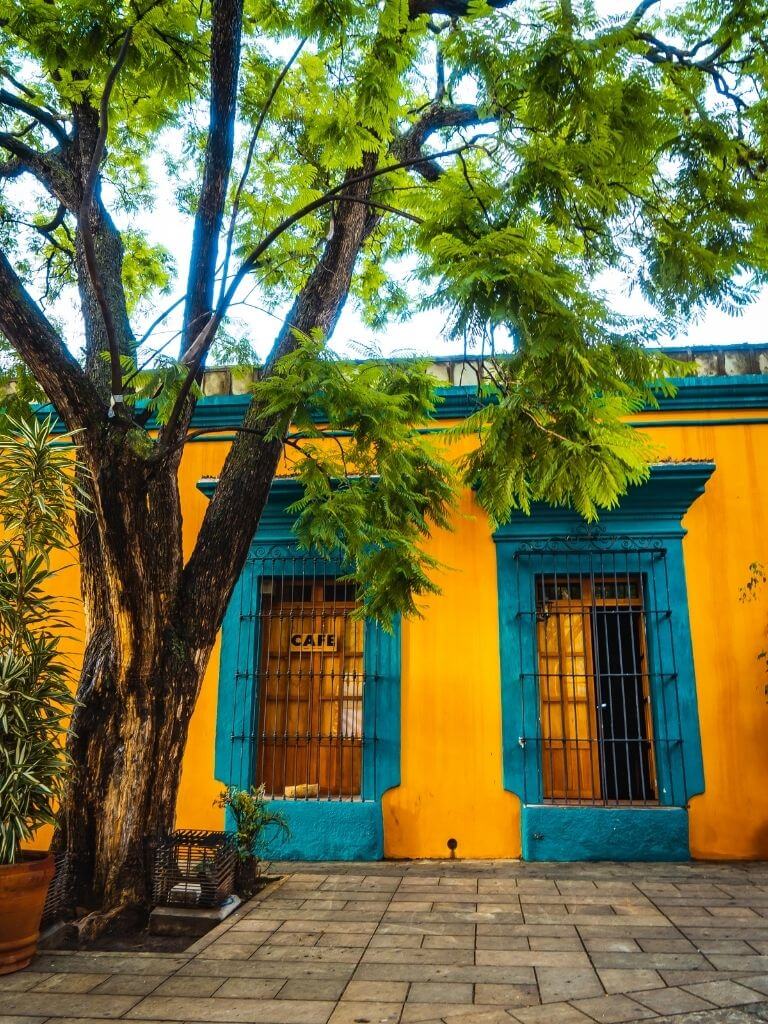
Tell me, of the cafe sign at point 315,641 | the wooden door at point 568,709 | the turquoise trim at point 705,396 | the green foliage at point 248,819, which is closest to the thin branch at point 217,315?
the turquoise trim at point 705,396

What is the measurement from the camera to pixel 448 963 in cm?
379

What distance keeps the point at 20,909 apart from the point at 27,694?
1.00m

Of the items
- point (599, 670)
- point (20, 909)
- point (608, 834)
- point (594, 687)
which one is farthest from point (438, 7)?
point (608, 834)

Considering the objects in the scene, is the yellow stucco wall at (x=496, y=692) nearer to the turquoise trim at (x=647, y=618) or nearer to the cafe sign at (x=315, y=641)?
the turquoise trim at (x=647, y=618)

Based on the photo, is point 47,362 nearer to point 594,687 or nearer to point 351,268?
point 351,268

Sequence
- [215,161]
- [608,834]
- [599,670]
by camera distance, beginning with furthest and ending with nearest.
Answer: [599,670], [608,834], [215,161]

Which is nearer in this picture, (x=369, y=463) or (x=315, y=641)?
(x=369, y=463)

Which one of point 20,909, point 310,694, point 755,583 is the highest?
point 755,583

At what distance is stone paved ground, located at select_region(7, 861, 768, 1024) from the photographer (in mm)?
3219

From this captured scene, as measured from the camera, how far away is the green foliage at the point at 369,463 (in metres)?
4.56

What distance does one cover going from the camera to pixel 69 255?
24.2 ft

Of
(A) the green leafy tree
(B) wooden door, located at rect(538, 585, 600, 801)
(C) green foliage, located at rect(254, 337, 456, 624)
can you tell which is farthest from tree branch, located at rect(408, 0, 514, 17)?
(B) wooden door, located at rect(538, 585, 600, 801)

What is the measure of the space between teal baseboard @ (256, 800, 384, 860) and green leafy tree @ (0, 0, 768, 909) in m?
1.92

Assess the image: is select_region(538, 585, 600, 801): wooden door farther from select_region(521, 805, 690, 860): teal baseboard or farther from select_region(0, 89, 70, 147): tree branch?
select_region(0, 89, 70, 147): tree branch
